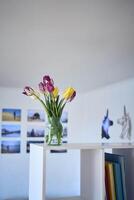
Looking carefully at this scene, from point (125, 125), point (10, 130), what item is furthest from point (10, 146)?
point (125, 125)

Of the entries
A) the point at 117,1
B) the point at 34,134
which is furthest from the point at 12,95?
the point at 117,1

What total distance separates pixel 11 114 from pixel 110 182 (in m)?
2.38

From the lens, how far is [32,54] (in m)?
2.10

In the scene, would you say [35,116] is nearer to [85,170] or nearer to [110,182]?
[85,170]

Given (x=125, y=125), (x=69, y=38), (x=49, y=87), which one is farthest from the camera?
(x=125, y=125)

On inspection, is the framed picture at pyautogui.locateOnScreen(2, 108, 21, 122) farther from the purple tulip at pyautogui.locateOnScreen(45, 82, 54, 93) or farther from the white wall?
the purple tulip at pyautogui.locateOnScreen(45, 82, 54, 93)

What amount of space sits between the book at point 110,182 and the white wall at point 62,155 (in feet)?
5.09

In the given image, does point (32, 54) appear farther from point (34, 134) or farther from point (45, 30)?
point (34, 134)

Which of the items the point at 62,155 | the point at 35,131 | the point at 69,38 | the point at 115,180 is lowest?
the point at 62,155

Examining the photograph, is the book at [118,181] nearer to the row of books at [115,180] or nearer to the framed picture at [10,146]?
the row of books at [115,180]

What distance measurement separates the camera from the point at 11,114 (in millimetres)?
3527

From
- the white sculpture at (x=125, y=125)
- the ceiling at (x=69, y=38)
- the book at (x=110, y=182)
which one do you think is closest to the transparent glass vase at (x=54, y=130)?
the book at (x=110, y=182)

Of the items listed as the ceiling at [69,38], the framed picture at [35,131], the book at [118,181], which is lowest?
the book at [118,181]

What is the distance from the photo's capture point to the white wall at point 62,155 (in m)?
3.25
